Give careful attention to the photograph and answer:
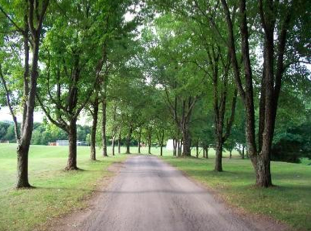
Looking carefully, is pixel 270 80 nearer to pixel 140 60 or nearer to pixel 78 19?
pixel 78 19

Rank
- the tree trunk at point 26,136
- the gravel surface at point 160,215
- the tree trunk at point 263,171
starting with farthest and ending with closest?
the tree trunk at point 263,171 < the tree trunk at point 26,136 < the gravel surface at point 160,215

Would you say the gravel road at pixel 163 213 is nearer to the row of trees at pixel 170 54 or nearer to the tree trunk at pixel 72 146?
the row of trees at pixel 170 54

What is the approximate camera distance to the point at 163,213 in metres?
9.11

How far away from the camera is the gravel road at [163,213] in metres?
7.84

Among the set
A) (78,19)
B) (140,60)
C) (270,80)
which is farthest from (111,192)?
(140,60)

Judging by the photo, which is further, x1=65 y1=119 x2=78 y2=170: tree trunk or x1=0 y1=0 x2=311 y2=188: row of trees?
x1=65 y1=119 x2=78 y2=170: tree trunk

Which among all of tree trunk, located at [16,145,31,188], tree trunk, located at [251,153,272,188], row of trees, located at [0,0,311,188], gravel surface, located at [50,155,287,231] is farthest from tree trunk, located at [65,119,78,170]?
A: tree trunk, located at [251,153,272,188]

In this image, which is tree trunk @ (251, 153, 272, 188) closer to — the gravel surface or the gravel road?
the gravel road

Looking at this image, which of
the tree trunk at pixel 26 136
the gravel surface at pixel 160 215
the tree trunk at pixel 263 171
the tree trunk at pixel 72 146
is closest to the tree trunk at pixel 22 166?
the tree trunk at pixel 26 136

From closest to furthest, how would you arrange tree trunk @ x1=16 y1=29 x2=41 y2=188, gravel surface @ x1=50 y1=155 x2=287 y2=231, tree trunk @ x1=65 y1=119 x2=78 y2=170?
gravel surface @ x1=50 y1=155 x2=287 y2=231
tree trunk @ x1=16 y1=29 x2=41 y2=188
tree trunk @ x1=65 y1=119 x2=78 y2=170

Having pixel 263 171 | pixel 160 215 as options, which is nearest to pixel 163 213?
pixel 160 215

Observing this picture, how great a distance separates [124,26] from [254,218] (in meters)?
12.4

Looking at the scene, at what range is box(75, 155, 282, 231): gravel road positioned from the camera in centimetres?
784

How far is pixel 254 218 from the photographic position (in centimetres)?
888
